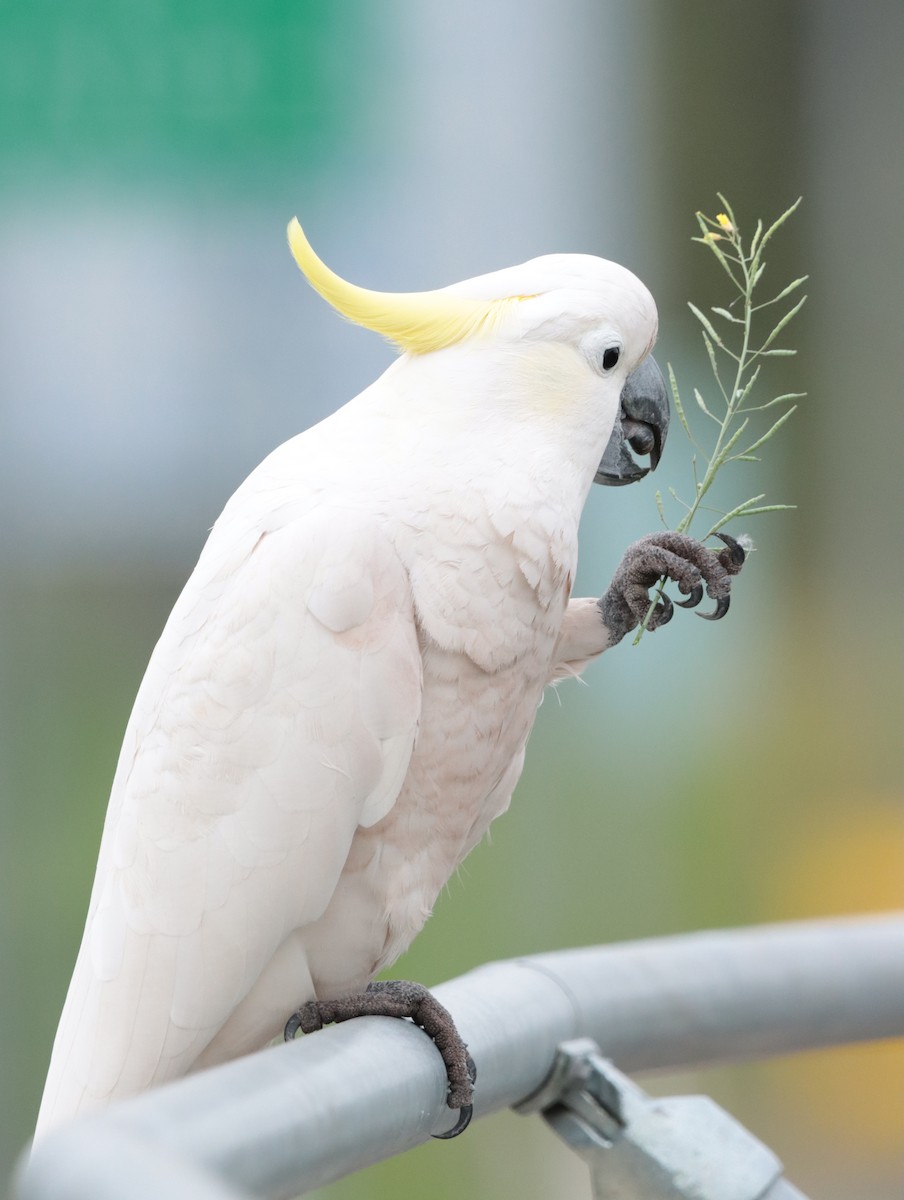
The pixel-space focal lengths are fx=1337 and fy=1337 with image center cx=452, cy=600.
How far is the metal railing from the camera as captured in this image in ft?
1.69

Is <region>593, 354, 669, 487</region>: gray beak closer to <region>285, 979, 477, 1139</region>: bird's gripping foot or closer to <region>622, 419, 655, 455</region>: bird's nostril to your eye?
<region>622, 419, 655, 455</region>: bird's nostril

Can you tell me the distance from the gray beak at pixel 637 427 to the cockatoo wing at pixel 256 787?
211mm

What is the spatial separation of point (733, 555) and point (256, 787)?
0.40m

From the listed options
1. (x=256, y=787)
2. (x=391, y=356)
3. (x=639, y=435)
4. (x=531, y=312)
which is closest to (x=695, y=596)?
(x=639, y=435)

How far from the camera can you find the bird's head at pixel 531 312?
922 mm

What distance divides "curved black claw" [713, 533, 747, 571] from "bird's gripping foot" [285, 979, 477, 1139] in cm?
39

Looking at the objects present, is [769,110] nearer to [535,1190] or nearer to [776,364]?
[776,364]

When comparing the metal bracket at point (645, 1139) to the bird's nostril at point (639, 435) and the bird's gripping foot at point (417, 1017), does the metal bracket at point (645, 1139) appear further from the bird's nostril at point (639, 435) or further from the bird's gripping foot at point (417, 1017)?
the bird's nostril at point (639, 435)

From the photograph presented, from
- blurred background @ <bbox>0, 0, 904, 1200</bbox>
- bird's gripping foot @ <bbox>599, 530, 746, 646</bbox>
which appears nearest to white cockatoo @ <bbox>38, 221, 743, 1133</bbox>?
bird's gripping foot @ <bbox>599, 530, 746, 646</bbox>

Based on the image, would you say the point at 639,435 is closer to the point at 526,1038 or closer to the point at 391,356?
the point at 526,1038

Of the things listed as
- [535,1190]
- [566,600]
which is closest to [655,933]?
[535,1190]

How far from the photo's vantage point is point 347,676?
900 millimetres

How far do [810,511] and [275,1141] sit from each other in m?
2.30

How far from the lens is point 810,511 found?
104 inches
